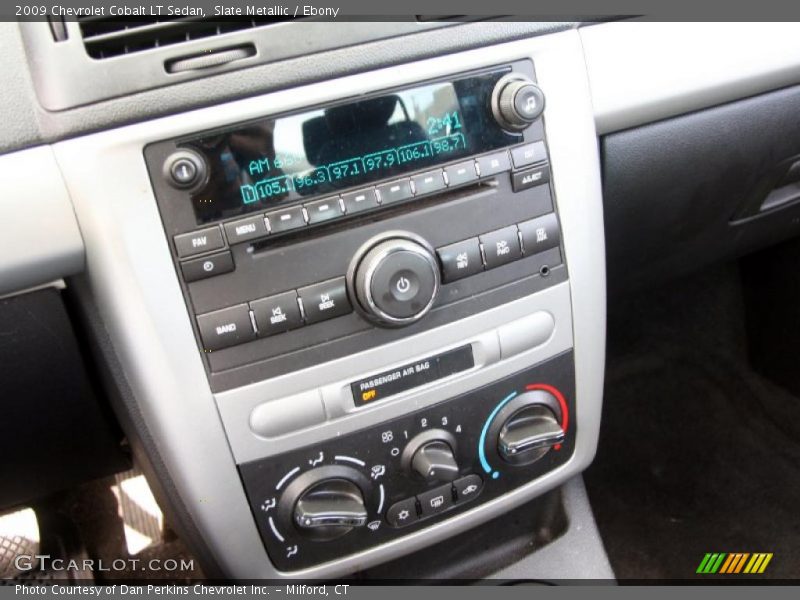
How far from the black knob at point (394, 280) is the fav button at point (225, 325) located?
0.09 metres

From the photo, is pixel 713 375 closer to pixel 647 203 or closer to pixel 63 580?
pixel 647 203

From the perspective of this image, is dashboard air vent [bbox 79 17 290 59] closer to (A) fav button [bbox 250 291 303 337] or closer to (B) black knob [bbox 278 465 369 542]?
(A) fav button [bbox 250 291 303 337]

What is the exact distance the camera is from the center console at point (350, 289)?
1.98ft

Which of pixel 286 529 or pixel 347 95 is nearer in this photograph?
pixel 347 95

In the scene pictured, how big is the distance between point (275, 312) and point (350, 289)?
0.07 meters

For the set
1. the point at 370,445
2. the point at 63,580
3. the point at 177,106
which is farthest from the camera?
the point at 63,580

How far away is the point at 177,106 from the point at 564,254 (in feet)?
1.25

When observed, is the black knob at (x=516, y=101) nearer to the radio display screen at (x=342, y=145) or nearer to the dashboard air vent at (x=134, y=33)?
the radio display screen at (x=342, y=145)

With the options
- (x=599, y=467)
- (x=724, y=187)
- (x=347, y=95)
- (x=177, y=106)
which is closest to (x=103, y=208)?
(x=177, y=106)

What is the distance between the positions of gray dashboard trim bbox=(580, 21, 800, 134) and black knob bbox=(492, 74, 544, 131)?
98mm

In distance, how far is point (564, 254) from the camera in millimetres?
733

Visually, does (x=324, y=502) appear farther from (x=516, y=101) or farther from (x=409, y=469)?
(x=516, y=101)

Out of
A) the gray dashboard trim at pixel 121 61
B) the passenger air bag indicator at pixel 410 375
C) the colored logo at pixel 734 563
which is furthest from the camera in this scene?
the colored logo at pixel 734 563

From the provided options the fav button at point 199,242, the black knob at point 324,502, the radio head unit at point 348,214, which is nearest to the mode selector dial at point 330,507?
the black knob at point 324,502
